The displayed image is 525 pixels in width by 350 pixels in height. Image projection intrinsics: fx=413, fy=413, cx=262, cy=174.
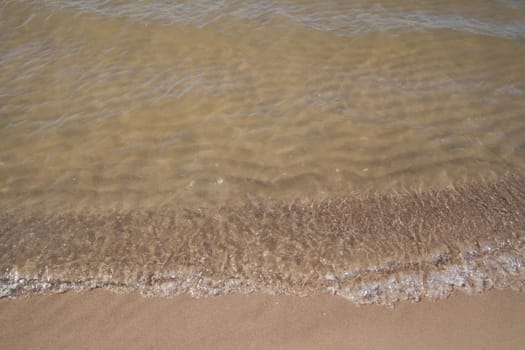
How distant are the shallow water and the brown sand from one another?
12 centimetres

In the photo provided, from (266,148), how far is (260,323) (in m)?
1.83

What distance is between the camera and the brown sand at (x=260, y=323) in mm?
2445

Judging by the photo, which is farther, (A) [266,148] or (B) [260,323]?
(A) [266,148]

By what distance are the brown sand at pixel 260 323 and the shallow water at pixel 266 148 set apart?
0.12 m

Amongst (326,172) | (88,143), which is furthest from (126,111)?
(326,172)

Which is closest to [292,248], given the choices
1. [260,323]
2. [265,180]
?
[260,323]

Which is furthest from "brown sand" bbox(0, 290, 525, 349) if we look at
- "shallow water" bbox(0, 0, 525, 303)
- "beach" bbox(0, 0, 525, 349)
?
"shallow water" bbox(0, 0, 525, 303)

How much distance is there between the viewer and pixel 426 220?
320 cm

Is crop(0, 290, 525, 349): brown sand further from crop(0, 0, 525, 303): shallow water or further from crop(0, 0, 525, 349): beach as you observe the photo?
crop(0, 0, 525, 303): shallow water

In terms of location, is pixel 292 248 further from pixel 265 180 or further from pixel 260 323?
pixel 265 180

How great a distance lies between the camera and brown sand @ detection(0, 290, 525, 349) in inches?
96.3

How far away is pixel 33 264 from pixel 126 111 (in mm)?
2009

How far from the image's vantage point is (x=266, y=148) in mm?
3975

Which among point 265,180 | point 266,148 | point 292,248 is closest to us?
point 292,248
